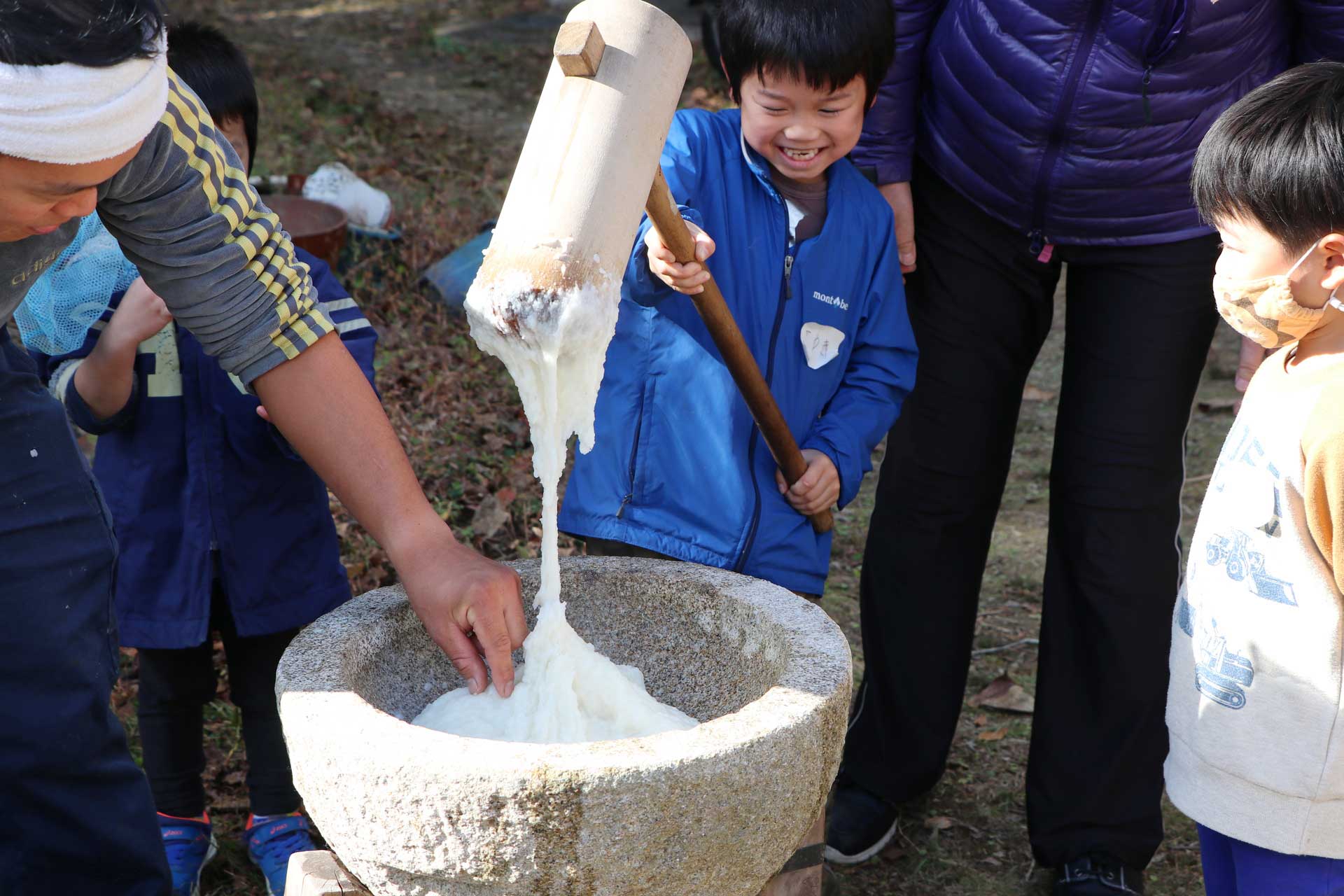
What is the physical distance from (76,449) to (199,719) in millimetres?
1011

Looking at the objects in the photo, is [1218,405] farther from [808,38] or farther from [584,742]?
[584,742]

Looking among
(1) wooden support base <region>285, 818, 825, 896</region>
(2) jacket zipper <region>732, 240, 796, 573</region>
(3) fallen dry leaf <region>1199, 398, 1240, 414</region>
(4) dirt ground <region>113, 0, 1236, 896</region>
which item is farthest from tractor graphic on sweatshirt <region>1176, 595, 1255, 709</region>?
(3) fallen dry leaf <region>1199, 398, 1240, 414</region>

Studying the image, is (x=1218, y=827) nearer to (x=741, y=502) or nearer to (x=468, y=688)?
(x=741, y=502)

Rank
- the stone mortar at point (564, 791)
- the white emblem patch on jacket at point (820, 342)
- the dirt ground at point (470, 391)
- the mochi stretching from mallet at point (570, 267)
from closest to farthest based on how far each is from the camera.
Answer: the stone mortar at point (564, 791)
the mochi stretching from mallet at point (570, 267)
the white emblem patch on jacket at point (820, 342)
the dirt ground at point (470, 391)

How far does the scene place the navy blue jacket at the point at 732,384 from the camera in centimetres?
232

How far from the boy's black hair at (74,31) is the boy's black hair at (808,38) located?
1100 millimetres

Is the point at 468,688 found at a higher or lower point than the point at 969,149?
lower

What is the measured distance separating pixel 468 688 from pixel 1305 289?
4.33ft

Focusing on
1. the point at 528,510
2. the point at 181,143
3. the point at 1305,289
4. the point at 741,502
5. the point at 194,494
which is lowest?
the point at 528,510

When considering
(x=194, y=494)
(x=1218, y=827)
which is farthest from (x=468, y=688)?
(x=1218, y=827)

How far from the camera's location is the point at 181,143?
1.77m

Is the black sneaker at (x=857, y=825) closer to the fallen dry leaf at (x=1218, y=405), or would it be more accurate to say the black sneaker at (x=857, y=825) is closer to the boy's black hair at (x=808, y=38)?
the boy's black hair at (x=808, y=38)

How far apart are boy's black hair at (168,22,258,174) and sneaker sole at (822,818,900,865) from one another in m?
1.87

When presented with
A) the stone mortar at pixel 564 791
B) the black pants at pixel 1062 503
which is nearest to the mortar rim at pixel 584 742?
the stone mortar at pixel 564 791
